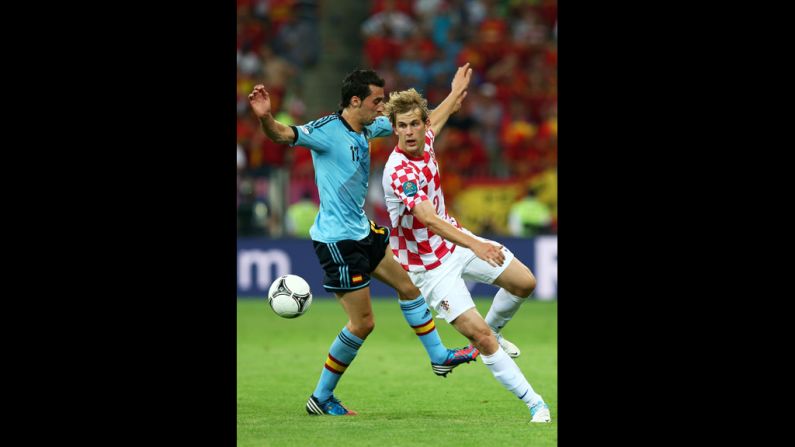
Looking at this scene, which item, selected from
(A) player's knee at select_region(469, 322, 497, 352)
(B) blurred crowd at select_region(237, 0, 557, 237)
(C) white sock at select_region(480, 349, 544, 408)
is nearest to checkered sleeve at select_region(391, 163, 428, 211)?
(A) player's knee at select_region(469, 322, 497, 352)

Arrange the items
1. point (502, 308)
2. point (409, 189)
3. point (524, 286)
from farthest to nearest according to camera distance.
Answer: point (502, 308) < point (524, 286) < point (409, 189)

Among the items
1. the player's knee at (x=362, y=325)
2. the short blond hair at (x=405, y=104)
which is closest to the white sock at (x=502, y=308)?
the player's knee at (x=362, y=325)

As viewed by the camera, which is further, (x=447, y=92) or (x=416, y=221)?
(x=447, y=92)

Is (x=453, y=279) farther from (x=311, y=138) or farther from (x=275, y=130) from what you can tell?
(x=275, y=130)

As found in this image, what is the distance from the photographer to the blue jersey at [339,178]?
8.41 meters

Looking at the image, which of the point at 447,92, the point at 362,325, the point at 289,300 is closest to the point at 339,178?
the point at 289,300

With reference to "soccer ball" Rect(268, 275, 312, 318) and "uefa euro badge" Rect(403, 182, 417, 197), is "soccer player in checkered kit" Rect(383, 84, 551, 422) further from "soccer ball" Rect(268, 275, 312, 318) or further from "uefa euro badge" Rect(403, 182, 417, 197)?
"soccer ball" Rect(268, 275, 312, 318)

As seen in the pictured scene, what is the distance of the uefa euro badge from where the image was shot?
7977 mm

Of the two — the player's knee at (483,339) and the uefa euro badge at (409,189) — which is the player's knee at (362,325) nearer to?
the player's knee at (483,339)

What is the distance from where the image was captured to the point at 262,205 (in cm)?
1805

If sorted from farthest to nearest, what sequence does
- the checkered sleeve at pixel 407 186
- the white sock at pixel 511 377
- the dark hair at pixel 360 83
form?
1. the dark hair at pixel 360 83
2. the checkered sleeve at pixel 407 186
3. the white sock at pixel 511 377

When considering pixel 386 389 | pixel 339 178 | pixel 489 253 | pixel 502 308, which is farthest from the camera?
pixel 386 389

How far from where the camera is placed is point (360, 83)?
8.48 m

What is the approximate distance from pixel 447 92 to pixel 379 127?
13793 mm
